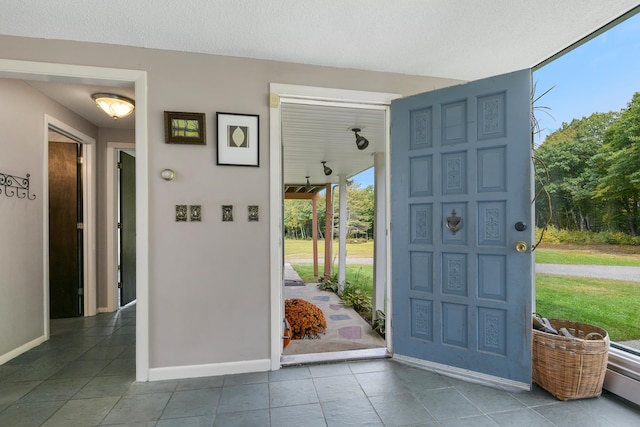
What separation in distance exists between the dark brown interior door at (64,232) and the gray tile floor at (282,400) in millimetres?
1353

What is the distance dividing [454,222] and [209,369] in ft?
6.87

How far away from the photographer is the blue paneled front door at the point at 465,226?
77.4 inches

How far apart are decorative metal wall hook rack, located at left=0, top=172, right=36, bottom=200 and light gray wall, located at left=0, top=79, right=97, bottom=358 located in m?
0.04

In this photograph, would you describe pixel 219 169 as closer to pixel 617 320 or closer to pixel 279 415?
pixel 279 415

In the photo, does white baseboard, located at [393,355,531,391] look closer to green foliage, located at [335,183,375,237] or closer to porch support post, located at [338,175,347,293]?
porch support post, located at [338,175,347,293]

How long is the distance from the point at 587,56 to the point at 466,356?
92.4 inches

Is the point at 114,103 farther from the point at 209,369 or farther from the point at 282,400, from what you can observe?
the point at 282,400

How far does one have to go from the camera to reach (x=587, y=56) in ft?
6.98

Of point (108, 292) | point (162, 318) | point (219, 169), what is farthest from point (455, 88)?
point (108, 292)

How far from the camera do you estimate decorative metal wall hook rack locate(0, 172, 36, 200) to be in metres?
2.39

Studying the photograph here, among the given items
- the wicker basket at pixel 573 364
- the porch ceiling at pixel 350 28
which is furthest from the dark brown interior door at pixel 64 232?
the wicker basket at pixel 573 364

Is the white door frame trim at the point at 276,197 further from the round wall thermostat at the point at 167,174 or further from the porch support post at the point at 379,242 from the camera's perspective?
the porch support post at the point at 379,242

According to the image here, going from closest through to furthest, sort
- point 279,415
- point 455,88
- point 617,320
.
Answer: point 279,415 → point 617,320 → point 455,88

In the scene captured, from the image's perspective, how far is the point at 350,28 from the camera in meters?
1.90
